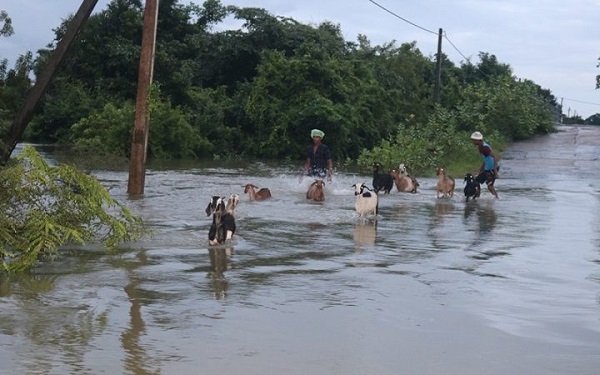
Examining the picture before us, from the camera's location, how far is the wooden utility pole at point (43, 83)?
16.2 meters

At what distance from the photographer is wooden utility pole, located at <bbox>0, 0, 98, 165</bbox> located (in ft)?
53.2

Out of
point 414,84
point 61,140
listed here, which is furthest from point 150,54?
point 414,84

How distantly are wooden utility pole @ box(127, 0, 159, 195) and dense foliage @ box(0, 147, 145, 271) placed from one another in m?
6.73

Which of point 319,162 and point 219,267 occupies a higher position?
point 319,162

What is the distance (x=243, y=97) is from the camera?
140 ft

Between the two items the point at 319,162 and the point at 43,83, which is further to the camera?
the point at 319,162

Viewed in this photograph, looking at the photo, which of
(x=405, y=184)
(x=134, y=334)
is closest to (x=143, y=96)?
(x=405, y=184)

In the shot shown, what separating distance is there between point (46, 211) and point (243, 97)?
31.8 meters

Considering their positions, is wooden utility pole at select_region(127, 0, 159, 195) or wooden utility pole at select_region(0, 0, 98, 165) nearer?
wooden utility pole at select_region(0, 0, 98, 165)

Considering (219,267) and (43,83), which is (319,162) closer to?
(43,83)

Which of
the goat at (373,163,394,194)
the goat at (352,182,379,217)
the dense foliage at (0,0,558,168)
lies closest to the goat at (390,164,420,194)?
the goat at (373,163,394,194)

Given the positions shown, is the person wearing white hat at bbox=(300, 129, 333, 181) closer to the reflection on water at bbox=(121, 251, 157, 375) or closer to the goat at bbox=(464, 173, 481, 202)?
the goat at bbox=(464, 173, 481, 202)

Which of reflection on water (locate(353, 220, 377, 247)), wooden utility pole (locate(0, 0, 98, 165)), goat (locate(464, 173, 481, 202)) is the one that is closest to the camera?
reflection on water (locate(353, 220, 377, 247))

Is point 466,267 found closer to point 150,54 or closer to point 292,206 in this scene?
point 292,206
